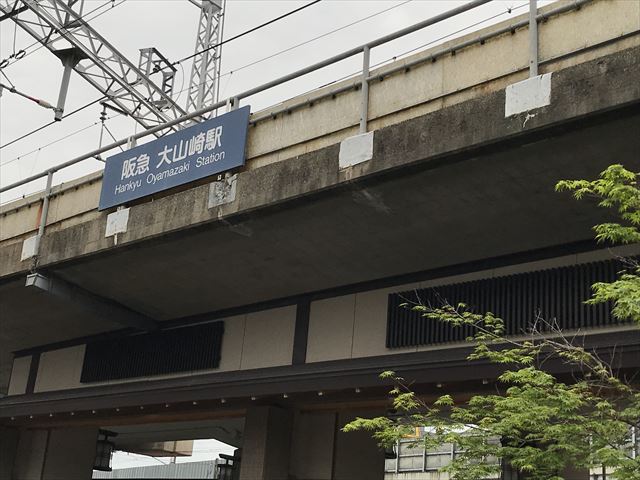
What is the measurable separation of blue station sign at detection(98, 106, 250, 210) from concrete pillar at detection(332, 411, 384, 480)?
5497 millimetres

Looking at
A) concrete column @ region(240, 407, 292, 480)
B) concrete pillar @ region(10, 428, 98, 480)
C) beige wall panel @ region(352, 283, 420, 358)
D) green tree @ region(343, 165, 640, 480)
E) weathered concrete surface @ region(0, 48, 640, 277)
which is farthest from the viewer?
concrete pillar @ region(10, 428, 98, 480)

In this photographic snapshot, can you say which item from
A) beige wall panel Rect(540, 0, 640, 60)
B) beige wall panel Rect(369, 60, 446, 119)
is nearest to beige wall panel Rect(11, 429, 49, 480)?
beige wall panel Rect(369, 60, 446, 119)

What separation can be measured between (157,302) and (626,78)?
1012 cm

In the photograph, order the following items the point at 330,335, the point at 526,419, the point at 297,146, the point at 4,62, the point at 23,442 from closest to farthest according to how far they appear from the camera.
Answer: the point at 526,419, the point at 297,146, the point at 330,335, the point at 23,442, the point at 4,62

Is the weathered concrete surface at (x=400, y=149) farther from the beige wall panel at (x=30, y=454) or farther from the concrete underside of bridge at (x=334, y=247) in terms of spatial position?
the beige wall panel at (x=30, y=454)

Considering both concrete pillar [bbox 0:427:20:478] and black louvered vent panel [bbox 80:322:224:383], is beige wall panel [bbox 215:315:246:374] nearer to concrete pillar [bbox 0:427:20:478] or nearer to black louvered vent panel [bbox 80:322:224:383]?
black louvered vent panel [bbox 80:322:224:383]

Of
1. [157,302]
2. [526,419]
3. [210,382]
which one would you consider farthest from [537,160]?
[157,302]

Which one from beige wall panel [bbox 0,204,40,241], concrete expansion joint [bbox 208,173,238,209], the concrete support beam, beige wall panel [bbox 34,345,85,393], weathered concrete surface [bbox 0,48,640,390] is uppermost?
beige wall panel [bbox 0,204,40,241]

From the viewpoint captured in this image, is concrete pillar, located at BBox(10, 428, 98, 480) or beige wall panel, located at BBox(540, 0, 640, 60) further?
concrete pillar, located at BBox(10, 428, 98, 480)

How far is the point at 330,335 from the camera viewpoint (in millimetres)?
14977

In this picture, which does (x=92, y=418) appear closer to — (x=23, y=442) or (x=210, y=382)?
(x=23, y=442)

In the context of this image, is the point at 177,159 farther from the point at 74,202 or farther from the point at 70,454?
the point at 70,454

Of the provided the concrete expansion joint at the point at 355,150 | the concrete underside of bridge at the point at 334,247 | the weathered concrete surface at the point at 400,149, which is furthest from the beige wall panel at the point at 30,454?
the concrete expansion joint at the point at 355,150

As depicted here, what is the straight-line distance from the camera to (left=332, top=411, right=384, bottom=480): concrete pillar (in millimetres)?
16672
